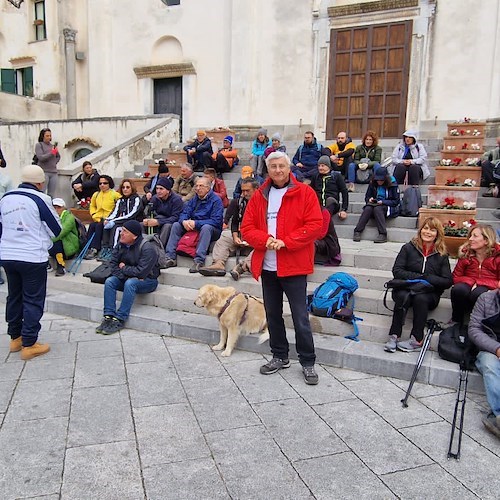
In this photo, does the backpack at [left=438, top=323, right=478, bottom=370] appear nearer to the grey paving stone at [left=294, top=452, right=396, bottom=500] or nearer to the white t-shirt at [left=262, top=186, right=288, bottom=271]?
the grey paving stone at [left=294, top=452, right=396, bottom=500]

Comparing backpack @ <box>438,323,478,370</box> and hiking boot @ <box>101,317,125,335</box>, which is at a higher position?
backpack @ <box>438,323,478,370</box>

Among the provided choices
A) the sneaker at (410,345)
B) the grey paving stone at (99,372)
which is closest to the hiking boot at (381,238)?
the sneaker at (410,345)

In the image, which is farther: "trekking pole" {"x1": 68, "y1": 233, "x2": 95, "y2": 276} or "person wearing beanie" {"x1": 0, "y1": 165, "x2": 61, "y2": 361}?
"trekking pole" {"x1": 68, "y1": 233, "x2": 95, "y2": 276}

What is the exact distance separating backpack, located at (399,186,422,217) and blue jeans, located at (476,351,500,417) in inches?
158

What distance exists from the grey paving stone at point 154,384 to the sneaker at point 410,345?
218 centimetres

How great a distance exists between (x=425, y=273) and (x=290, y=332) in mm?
1581

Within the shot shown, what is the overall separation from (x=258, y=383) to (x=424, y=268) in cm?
208

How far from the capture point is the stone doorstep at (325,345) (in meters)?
4.31

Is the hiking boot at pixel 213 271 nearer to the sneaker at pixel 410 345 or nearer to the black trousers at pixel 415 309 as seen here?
the black trousers at pixel 415 309

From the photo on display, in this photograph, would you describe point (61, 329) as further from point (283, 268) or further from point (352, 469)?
point (352, 469)

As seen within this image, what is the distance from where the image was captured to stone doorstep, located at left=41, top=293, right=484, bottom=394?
14.1 ft

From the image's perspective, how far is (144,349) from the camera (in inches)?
202

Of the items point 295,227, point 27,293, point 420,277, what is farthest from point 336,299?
point 27,293

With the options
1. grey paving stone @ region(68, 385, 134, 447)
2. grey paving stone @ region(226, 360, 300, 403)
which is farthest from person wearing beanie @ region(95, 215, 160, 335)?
grey paving stone @ region(226, 360, 300, 403)
